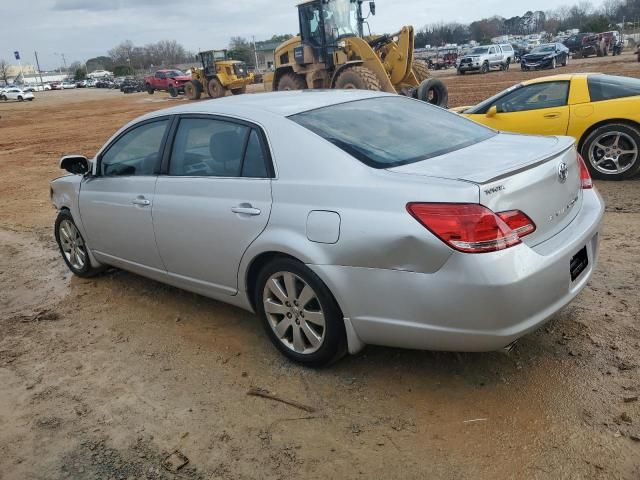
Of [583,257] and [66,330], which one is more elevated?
[583,257]

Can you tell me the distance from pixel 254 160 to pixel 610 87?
5.57 m

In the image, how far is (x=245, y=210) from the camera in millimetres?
3438

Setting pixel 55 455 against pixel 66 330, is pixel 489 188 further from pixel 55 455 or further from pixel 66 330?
pixel 66 330

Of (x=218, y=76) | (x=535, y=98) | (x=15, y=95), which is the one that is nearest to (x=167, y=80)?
(x=218, y=76)

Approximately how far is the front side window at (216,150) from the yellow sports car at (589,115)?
15.9ft

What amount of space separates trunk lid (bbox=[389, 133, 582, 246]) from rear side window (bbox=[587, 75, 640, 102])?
14.0ft

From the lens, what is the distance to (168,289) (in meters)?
5.01

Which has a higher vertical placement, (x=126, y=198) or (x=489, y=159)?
(x=489, y=159)

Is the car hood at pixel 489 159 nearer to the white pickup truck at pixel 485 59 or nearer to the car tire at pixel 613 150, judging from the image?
the car tire at pixel 613 150

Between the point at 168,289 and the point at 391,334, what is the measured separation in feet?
8.70

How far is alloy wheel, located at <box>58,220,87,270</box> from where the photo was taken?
17.4ft

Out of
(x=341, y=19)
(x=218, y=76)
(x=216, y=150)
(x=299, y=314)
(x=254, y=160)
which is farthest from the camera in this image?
(x=218, y=76)

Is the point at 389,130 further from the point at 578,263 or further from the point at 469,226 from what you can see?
the point at 578,263

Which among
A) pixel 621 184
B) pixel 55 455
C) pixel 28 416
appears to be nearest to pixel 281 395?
pixel 55 455
